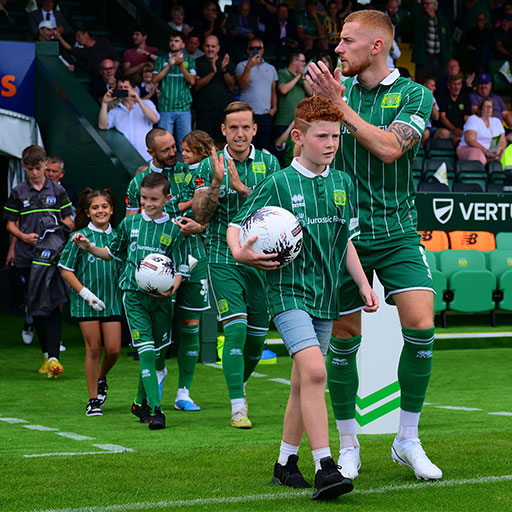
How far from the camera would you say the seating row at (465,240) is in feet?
46.3

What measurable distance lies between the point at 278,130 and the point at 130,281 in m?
8.33

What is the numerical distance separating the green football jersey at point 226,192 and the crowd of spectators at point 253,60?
6484mm

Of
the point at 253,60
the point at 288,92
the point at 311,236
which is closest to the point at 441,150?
the point at 288,92

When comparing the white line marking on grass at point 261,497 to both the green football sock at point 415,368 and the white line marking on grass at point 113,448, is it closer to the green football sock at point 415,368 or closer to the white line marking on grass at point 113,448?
the green football sock at point 415,368

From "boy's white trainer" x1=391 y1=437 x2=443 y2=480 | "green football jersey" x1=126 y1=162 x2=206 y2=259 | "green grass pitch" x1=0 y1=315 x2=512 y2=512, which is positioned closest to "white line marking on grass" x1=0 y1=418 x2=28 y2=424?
"green grass pitch" x1=0 y1=315 x2=512 y2=512

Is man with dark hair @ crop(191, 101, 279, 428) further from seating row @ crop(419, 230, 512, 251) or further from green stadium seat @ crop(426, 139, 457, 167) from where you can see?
green stadium seat @ crop(426, 139, 457, 167)

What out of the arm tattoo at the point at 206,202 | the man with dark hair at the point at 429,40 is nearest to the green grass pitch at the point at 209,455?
the arm tattoo at the point at 206,202

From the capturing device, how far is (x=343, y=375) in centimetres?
500

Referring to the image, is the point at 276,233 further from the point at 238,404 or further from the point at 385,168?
the point at 238,404

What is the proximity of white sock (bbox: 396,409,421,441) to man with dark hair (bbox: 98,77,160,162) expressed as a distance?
29.4 ft

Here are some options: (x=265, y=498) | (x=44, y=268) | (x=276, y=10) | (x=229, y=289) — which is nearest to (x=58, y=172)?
(x=44, y=268)

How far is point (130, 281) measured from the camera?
704 cm

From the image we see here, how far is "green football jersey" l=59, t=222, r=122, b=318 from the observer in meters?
7.77

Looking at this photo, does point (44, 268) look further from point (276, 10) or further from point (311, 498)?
point (276, 10)
